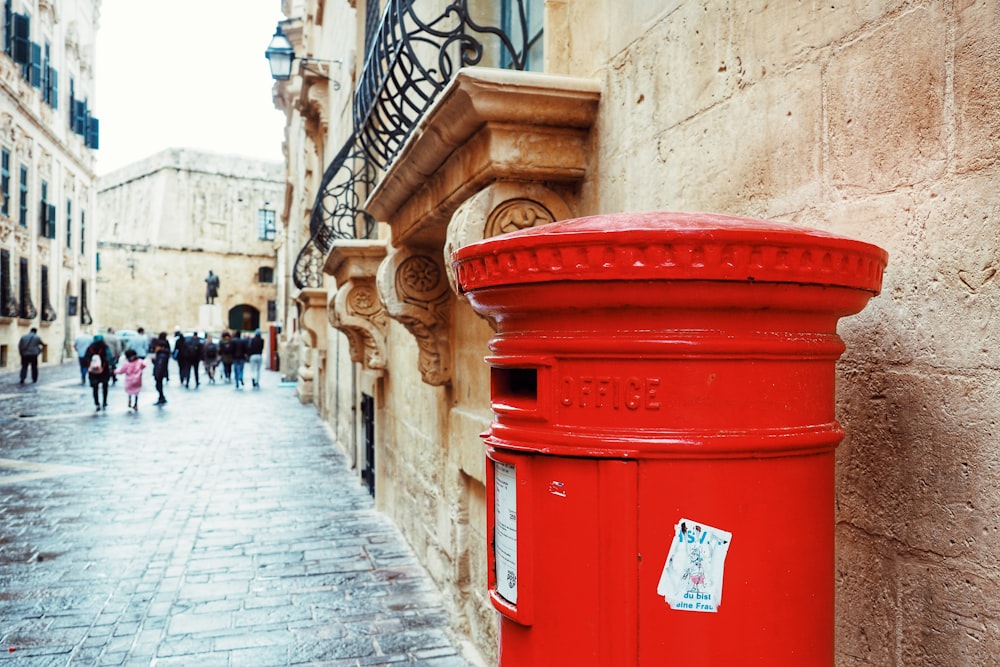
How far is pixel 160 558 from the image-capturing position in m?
6.11

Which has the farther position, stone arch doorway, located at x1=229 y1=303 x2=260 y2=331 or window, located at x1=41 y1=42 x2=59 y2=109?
stone arch doorway, located at x1=229 y1=303 x2=260 y2=331

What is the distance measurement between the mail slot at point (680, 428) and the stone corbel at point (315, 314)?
13.9m

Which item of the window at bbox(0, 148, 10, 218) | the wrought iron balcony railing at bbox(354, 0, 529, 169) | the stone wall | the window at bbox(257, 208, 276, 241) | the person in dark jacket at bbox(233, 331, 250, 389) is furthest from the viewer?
the window at bbox(257, 208, 276, 241)

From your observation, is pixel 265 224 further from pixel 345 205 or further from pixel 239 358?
pixel 345 205

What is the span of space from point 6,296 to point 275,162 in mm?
27984

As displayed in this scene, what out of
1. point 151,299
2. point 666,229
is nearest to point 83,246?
point 151,299

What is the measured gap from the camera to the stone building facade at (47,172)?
2653 centimetres

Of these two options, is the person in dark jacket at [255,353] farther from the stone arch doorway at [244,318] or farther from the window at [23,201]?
the stone arch doorway at [244,318]

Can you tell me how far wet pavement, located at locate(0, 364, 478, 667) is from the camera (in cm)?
445

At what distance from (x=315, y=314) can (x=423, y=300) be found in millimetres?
11174

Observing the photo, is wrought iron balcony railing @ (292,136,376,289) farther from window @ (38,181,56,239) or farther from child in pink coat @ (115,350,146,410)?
window @ (38,181,56,239)

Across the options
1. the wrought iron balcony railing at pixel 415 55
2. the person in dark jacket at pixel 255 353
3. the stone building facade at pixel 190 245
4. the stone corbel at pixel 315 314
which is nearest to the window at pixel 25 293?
the person in dark jacket at pixel 255 353

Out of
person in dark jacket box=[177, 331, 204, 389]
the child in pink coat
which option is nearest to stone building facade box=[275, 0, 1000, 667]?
the child in pink coat

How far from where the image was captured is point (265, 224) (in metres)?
51.4
